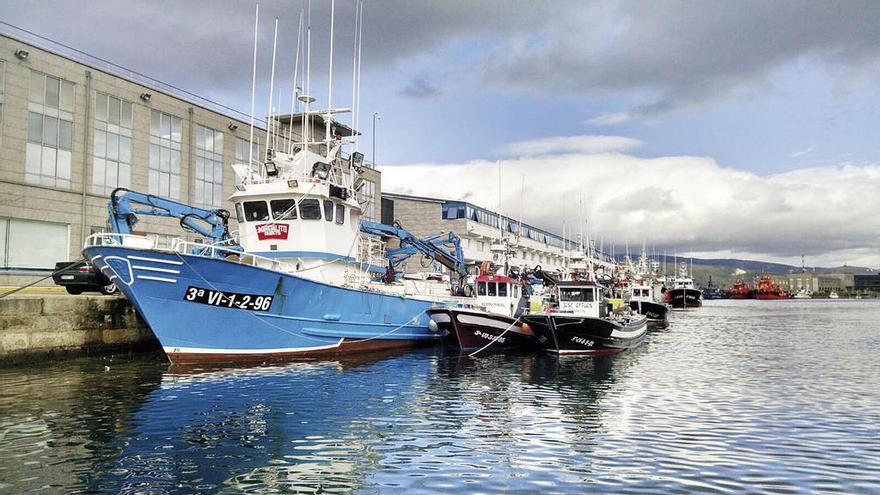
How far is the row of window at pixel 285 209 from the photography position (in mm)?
24938

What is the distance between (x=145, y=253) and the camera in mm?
18875

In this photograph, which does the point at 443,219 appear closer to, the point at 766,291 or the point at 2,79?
the point at 2,79

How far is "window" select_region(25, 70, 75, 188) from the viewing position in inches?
1348

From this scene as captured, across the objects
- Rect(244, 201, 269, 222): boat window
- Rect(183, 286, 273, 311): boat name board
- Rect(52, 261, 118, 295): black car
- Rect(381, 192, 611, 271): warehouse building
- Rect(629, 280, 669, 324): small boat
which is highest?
Rect(381, 192, 611, 271): warehouse building

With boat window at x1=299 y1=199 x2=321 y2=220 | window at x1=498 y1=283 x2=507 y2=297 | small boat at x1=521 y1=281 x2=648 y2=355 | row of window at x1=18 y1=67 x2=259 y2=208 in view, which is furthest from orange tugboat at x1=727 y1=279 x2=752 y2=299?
boat window at x1=299 y1=199 x2=321 y2=220

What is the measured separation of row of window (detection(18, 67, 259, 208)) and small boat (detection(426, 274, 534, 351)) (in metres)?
23.1

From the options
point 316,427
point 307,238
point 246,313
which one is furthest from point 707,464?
point 307,238

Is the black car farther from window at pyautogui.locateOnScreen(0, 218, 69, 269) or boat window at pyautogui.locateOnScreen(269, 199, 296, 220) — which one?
window at pyautogui.locateOnScreen(0, 218, 69, 269)

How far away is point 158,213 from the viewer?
25047 mm

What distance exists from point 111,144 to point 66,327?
20.1 metres

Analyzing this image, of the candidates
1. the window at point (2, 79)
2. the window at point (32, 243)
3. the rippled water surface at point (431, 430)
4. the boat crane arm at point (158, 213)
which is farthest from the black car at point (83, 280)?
the window at point (2, 79)

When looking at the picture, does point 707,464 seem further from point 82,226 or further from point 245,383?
point 82,226

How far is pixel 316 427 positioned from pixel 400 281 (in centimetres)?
1894

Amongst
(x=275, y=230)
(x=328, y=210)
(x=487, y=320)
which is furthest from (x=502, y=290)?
(x=275, y=230)
